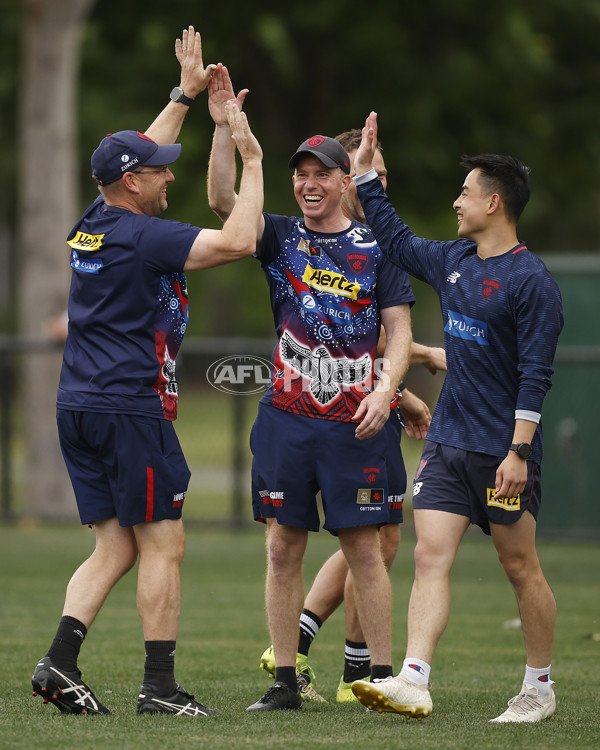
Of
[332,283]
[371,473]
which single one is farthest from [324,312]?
[371,473]

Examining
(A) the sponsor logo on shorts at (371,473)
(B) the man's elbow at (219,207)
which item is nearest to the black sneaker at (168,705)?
(A) the sponsor logo on shorts at (371,473)

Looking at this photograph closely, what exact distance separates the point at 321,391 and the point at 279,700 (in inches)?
53.3

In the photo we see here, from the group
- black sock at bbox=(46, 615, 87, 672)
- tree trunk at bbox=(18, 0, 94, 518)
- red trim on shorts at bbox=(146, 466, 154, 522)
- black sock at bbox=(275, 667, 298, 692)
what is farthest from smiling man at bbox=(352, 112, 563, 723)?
tree trunk at bbox=(18, 0, 94, 518)

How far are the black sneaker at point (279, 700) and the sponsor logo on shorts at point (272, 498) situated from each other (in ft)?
2.59

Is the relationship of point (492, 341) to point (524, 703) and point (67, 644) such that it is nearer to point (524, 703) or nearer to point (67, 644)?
point (524, 703)

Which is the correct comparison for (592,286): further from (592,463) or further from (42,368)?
(42,368)

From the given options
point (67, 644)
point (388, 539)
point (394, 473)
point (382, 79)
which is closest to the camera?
point (67, 644)

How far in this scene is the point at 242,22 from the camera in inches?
816

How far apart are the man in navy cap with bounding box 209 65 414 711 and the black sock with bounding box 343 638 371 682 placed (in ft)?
1.90

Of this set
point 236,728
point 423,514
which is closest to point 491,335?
point 423,514

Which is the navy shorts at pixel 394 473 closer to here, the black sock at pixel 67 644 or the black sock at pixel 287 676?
the black sock at pixel 287 676

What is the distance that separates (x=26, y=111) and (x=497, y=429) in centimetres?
1191

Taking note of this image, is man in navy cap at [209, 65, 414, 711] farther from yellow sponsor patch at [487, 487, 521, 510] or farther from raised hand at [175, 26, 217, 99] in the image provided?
yellow sponsor patch at [487, 487, 521, 510]

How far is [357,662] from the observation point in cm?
638
